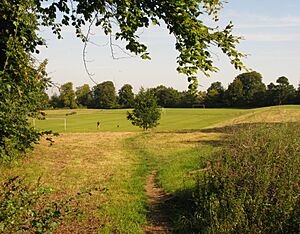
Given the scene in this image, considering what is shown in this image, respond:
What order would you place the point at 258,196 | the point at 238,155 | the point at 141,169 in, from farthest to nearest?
the point at 141,169, the point at 238,155, the point at 258,196

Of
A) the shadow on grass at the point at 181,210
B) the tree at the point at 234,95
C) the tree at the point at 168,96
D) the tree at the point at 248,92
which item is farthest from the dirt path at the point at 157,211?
the tree at the point at 168,96

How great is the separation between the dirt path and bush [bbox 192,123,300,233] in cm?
87

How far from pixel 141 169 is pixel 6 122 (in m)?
10.0

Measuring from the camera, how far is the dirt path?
25.4ft

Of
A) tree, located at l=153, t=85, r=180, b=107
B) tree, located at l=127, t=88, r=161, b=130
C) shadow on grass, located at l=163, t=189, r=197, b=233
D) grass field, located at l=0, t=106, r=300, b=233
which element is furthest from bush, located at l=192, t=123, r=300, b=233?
tree, located at l=153, t=85, r=180, b=107

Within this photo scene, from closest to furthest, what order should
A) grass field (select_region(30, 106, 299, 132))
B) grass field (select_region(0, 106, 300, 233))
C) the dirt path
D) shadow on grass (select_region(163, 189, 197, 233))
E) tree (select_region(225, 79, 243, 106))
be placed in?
shadow on grass (select_region(163, 189, 197, 233)) → the dirt path → grass field (select_region(0, 106, 300, 233)) → grass field (select_region(30, 106, 299, 132)) → tree (select_region(225, 79, 243, 106))

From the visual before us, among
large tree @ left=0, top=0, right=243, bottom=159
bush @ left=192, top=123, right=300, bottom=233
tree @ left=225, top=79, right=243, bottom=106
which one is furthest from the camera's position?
tree @ left=225, top=79, right=243, bottom=106

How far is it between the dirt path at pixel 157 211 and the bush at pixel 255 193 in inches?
34.2

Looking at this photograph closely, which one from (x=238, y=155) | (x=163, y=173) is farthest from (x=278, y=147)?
(x=163, y=173)

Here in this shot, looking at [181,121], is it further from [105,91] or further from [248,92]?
[105,91]

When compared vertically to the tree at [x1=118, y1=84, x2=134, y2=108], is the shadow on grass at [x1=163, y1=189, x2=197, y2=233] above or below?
below

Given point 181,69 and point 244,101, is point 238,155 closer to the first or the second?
point 181,69

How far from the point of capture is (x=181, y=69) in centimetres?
344

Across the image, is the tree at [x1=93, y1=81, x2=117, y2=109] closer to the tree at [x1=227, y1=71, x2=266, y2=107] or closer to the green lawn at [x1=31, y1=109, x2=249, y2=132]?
the green lawn at [x1=31, y1=109, x2=249, y2=132]
